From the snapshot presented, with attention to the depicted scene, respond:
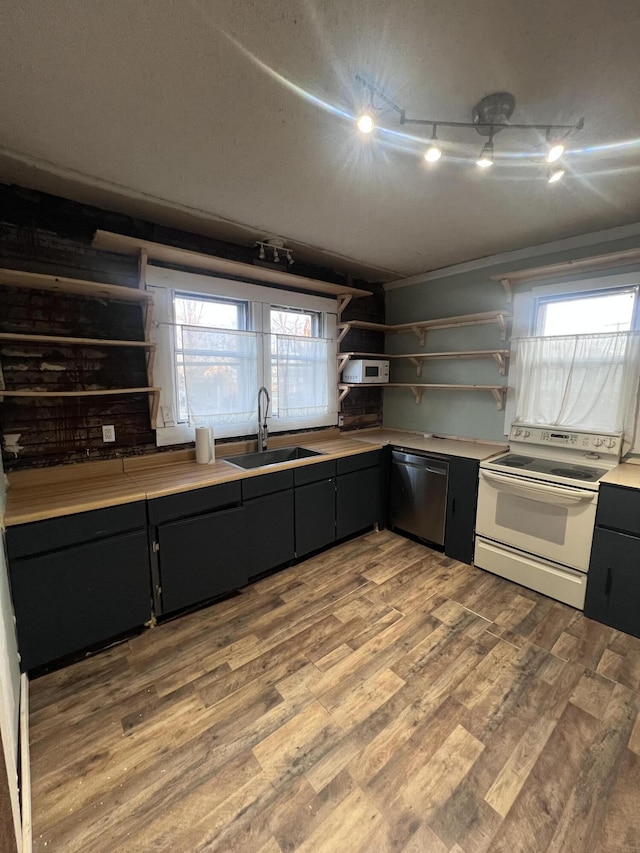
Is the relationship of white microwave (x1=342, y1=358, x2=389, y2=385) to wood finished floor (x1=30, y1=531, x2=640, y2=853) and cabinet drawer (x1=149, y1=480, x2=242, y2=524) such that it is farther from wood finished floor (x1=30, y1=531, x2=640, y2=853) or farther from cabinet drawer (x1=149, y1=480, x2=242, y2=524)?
wood finished floor (x1=30, y1=531, x2=640, y2=853)

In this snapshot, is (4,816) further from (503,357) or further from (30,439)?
(503,357)

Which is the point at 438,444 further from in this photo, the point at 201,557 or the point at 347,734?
the point at 347,734

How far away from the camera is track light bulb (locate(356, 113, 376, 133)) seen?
51.1 inches

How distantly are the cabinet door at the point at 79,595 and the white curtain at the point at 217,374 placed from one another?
1.06 m

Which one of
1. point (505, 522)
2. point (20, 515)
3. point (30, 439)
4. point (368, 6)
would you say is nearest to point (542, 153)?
point (368, 6)

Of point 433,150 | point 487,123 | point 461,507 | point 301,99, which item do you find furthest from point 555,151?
point 461,507

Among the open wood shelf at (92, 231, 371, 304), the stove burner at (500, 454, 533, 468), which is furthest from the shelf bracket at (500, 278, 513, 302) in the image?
the stove burner at (500, 454, 533, 468)

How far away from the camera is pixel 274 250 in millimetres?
2816

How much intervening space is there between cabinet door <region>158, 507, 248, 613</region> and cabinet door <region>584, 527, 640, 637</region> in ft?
7.22

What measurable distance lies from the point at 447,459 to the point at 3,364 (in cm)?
298

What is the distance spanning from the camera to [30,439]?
2062 millimetres

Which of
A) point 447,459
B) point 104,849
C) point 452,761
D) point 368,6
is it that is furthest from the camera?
point 447,459

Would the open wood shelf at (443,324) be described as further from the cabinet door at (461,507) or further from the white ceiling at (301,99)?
the cabinet door at (461,507)

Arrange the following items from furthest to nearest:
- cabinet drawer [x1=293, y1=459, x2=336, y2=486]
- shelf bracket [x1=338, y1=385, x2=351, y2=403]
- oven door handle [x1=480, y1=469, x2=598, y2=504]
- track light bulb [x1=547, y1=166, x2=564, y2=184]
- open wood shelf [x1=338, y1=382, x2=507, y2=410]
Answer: shelf bracket [x1=338, y1=385, x2=351, y2=403] → open wood shelf [x1=338, y1=382, x2=507, y2=410] → cabinet drawer [x1=293, y1=459, x2=336, y2=486] → oven door handle [x1=480, y1=469, x2=598, y2=504] → track light bulb [x1=547, y1=166, x2=564, y2=184]
